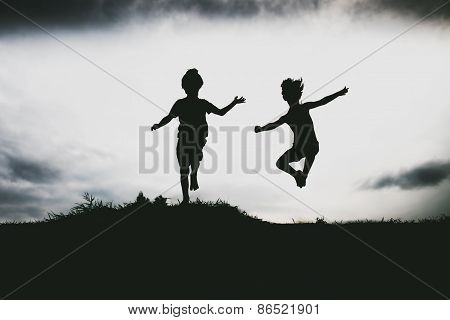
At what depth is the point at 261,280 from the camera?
7.53 metres

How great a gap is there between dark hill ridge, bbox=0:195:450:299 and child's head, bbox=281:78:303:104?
2952 millimetres

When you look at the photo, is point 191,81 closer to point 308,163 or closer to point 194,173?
point 194,173

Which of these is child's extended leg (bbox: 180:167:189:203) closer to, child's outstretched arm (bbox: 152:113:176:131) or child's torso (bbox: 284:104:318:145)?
child's outstretched arm (bbox: 152:113:176:131)

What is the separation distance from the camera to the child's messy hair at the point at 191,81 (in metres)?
9.75

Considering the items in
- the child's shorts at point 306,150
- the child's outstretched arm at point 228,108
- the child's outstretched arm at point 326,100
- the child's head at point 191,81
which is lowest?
the child's shorts at point 306,150

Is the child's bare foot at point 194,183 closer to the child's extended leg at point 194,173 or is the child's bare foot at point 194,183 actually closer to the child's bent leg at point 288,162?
the child's extended leg at point 194,173

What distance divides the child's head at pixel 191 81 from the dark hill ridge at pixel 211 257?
2.59 meters

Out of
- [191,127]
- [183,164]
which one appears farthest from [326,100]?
[183,164]

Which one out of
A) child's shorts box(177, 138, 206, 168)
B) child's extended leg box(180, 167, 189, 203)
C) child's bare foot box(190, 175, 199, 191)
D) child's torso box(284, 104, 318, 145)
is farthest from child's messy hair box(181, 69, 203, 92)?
child's torso box(284, 104, 318, 145)

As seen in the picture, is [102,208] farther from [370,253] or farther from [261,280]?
[370,253]

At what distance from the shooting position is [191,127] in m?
9.69

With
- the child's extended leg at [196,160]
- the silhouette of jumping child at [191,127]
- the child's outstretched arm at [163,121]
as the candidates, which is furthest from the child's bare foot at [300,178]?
the child's outstretched arm at [163,121]

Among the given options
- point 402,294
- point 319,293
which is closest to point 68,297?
point 319,293
